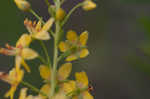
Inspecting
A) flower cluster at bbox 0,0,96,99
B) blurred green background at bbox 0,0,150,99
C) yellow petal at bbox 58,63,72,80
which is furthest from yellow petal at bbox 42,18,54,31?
blurred green background at bbox 0,0,150,99

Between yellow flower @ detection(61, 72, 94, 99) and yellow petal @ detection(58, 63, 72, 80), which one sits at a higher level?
yellow petal @ detection(58, 63, 72, 80)

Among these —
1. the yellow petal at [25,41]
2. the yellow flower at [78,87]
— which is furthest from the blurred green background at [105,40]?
the yellow petal at [25,41]

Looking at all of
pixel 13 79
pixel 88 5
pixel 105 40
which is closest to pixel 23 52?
pixel 13 79

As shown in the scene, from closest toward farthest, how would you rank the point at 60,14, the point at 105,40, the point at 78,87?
the point at 60,14 → the point at 78,87 → the point at 105,40

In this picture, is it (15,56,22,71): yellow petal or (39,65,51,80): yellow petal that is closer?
(15,56,22,71): yellow petal

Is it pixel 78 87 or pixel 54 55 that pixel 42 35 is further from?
pixel 78 87

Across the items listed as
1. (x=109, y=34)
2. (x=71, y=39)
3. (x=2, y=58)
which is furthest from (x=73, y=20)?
(x=71, y=39)

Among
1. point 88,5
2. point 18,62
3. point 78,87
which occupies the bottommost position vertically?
point 78,87

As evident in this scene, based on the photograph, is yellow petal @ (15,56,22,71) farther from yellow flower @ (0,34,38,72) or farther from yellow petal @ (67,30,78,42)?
yellow petal @ (67,30,78,42)

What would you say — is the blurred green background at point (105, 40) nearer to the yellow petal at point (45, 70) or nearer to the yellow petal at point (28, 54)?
the yellow petal at point (45, 70)
